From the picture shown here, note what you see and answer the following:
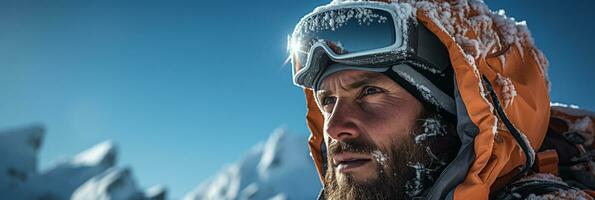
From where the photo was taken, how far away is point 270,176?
252 ft

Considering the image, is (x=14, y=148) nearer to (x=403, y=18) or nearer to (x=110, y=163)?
(x=110, y=163)

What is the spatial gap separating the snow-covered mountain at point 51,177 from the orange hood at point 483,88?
46548 mm

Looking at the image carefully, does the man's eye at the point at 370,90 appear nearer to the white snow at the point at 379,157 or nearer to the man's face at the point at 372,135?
the man's face at the point at 372,135

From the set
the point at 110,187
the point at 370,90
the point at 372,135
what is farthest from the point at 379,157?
the point at 110,187

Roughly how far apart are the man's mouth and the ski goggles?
16.7 inches

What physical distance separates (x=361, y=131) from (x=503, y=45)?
2.68 feet

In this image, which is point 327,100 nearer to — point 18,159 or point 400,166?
point 400,166

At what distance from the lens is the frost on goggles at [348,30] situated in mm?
1893

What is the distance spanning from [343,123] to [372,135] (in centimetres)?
13

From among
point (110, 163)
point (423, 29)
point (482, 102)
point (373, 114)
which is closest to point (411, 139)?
point (373, 114)

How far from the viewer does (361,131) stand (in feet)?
5.86

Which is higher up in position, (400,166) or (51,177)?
(51,177)

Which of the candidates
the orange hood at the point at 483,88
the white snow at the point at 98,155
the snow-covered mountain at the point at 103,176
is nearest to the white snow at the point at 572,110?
the orange hood at the point at 483,88

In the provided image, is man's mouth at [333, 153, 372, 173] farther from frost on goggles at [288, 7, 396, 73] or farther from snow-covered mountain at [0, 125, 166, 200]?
snow-covered mountain at [0, 125, 166, 200]
